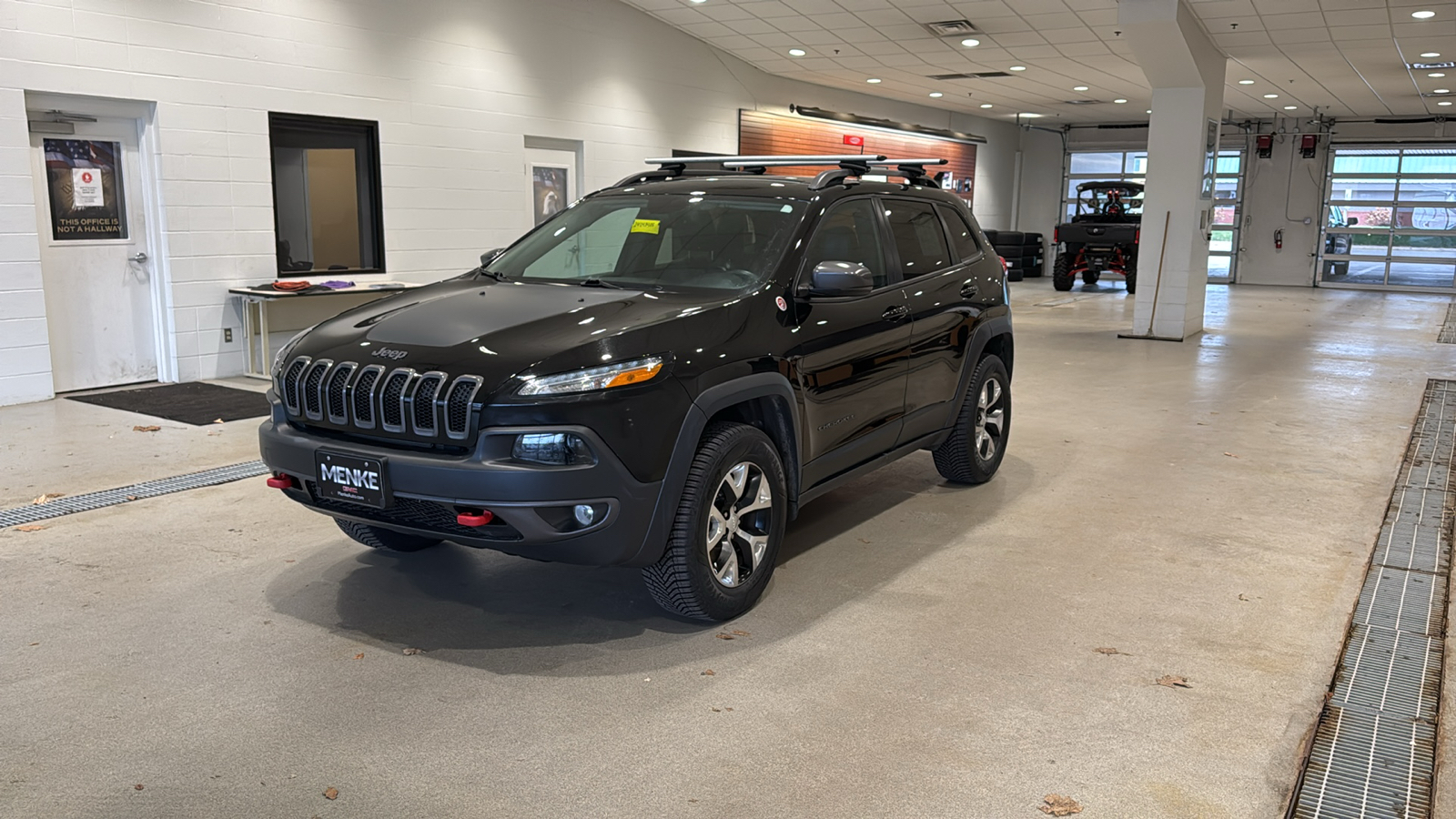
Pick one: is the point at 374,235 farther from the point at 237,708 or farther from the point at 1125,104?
the point at 1125,104

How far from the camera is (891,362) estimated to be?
429 cm

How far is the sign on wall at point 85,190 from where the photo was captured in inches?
299

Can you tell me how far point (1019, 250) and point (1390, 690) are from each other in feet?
66.2

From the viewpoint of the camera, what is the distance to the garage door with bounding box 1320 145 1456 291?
2144 cm

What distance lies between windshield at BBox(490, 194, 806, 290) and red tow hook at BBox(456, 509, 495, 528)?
114 cm

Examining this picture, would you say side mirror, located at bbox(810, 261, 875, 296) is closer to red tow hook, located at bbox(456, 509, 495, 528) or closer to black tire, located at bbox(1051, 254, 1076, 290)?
red tow hook, located at bbox(456, 509, 495, 528)

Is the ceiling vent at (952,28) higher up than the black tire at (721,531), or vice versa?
the ceiling vent at (952,28)

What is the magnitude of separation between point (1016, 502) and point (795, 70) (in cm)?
1155

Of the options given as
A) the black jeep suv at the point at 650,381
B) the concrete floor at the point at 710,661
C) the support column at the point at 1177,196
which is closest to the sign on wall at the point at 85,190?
the concrete floor at the point at 710,661

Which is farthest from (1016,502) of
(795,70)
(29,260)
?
(795,70)

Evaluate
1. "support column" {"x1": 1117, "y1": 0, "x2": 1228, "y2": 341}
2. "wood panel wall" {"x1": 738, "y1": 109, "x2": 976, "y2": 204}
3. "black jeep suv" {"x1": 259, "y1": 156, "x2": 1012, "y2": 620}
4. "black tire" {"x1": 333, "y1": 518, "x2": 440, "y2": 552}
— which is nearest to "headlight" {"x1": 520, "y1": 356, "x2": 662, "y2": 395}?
"black jeep suv" {"x1": 259, "y1": 156, "x2": 1012, "y2": 620}

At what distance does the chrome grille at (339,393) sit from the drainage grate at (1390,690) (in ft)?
8.99

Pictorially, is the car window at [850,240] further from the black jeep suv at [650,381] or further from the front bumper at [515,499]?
the front bumper at [515,499]

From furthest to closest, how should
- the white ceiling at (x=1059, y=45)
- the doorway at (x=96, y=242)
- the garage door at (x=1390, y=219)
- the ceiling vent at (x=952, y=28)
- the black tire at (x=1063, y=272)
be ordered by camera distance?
1. the garage door at (x=1390, y=219)
2. the black tire at (x=1063, y=272)
3. the ceiling vent at (x=952, y=28)
4. the white ceiling at (x=1059, y=45)
5. the doorway at (x=96, y=242)
